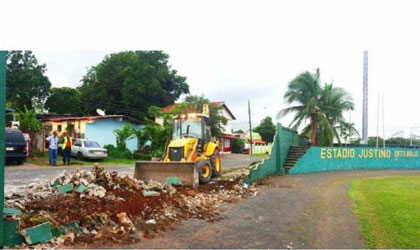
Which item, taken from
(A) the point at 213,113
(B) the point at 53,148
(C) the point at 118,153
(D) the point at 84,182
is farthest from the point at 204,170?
(A) the point at 213,113

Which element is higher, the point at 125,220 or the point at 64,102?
the point at 64,102

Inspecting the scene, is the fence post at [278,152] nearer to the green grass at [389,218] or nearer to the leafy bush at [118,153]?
the green grass at [389,218]

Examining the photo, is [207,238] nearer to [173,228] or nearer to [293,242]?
[173,228]

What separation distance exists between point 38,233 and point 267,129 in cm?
5575

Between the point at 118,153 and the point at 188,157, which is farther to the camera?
the point at 118,153

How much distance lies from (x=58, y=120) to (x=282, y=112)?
1624cm

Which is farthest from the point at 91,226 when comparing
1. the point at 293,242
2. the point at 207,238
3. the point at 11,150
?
the point at 11,150

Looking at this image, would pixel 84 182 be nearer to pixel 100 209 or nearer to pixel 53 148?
pixel 100 209

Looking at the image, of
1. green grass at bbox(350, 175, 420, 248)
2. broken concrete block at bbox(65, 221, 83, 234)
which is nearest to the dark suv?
broken concrete block at bbox(65, 221, 83, 234)

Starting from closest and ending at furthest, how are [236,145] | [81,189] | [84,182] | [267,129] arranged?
1. [81,189]
2. [84,182]
3. [236,145]
4. [267,129]

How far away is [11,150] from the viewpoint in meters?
16.1

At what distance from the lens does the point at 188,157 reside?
12.0m

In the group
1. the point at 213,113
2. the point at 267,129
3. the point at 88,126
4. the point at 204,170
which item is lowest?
the point at 204,170

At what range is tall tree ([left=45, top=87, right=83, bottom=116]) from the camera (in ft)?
118
